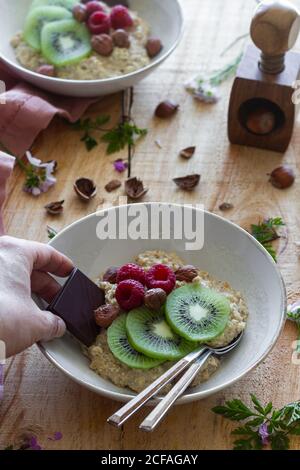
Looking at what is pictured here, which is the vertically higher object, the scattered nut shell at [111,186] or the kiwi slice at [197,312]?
the kiwi slice at [197,312]

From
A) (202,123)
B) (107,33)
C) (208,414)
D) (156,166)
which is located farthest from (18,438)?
(107,33)

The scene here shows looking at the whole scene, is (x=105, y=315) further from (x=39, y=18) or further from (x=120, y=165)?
(x=39, y=18)

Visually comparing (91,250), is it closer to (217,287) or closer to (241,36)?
(217,287)

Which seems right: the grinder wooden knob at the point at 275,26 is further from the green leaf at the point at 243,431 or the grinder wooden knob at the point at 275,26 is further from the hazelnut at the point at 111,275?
the green leaf at the point at 243,431

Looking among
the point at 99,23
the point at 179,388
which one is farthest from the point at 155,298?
the point at 99,23

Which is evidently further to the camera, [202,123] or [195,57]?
[195,57]

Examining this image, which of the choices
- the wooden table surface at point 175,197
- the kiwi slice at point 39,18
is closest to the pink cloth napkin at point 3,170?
the wooden table surface at point 175,197
